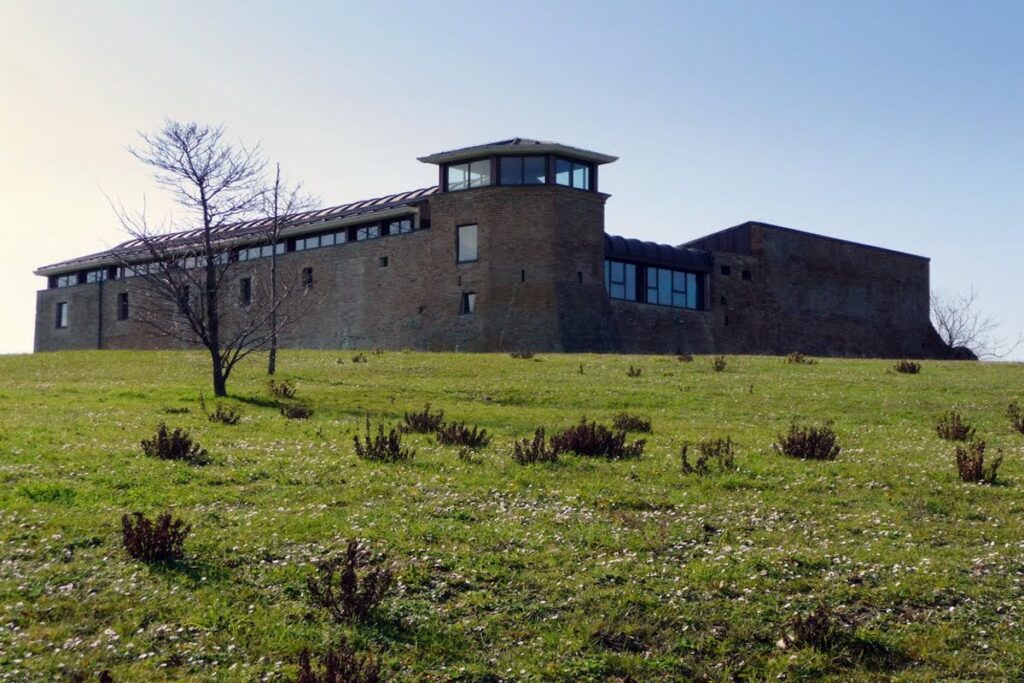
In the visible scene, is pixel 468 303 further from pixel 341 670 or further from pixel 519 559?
pixel 341 670

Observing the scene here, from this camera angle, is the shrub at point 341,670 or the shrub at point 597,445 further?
the shrub at point 597,445

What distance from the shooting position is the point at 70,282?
7988cm

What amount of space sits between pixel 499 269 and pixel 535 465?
3832 cm

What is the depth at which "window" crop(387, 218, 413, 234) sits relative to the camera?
59.8 meters

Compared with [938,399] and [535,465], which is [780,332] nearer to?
[938,399]

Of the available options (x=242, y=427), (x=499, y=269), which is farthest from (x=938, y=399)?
(x=499, y=269)

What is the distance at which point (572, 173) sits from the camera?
5594 centimetres

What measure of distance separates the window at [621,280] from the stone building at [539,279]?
84 mm

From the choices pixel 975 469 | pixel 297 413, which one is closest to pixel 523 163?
pixel 297 413

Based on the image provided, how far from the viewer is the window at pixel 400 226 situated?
59750 mm

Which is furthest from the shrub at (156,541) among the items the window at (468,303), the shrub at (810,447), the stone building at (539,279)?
the window at (468,303)

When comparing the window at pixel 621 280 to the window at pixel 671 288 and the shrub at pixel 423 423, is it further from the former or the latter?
the shrub at pixel 423 423

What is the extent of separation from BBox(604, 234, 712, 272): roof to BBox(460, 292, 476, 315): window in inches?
310

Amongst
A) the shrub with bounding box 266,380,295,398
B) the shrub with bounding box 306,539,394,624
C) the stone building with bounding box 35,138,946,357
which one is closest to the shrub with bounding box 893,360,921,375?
the shrub with bounding box 266,380,295,398
